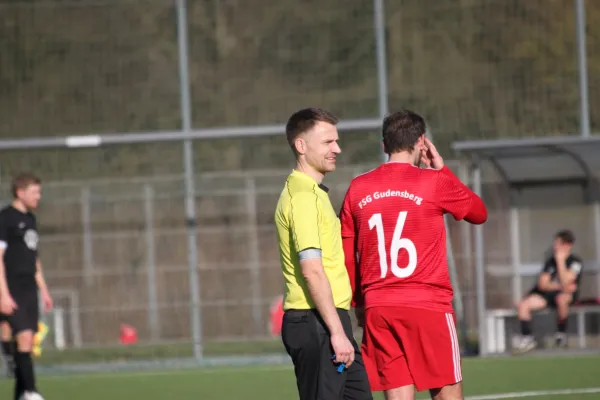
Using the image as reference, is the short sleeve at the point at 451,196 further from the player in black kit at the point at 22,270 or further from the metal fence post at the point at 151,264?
the metal fence post at the point at 151,264

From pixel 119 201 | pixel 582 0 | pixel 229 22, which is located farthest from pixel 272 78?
pixel 582 0

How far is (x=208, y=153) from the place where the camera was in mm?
19188

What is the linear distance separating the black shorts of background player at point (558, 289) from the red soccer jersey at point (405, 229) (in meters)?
7.34

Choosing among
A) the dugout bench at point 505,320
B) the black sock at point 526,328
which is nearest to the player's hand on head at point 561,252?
the dugout bench at point 505,320

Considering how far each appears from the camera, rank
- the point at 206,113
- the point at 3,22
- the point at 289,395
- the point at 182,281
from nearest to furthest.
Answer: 1. the point at 289,395
2. the point at 3,22
3. the point at 182,281
4. the point at 206,113

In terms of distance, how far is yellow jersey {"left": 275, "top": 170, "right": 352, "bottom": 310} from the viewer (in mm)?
5359

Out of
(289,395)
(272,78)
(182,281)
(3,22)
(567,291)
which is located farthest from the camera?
(272,78)

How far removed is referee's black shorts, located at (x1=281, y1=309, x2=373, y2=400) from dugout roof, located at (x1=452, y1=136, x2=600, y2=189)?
7.10 meters

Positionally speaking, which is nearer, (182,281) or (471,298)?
(471,298)

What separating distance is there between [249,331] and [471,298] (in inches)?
110

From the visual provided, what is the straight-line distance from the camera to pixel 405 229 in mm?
5887

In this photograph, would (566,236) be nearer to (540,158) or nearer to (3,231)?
(540,158)

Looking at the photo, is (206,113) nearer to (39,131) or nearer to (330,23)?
(39,131)

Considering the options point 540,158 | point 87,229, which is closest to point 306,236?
point 540,158
